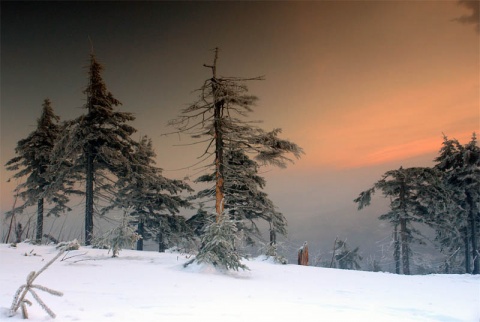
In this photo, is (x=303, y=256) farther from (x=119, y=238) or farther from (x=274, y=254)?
(x=119, y=238)

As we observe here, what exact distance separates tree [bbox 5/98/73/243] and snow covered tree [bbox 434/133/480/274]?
29.7 meters

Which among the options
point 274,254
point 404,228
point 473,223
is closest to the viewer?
point 274,254

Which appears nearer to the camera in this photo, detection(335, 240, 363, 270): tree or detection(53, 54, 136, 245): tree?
detection(53, 54, 136, 245): tree

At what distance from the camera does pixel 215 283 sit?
951cm

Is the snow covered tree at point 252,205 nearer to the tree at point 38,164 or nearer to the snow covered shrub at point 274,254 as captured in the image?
the snow covered shrub at point 274,254

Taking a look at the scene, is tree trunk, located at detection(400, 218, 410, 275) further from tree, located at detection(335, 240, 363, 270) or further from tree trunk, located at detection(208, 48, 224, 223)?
tree trunk, located at detection(208, 48, 224, 223)

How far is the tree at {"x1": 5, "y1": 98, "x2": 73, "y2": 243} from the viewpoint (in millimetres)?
26438

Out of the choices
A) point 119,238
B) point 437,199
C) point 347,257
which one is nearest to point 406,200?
point 437,199

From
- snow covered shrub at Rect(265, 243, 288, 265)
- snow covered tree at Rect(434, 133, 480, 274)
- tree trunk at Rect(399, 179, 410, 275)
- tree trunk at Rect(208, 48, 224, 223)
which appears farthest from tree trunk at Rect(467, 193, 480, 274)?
tree trunk at Rect(208, 48, 224, 223)


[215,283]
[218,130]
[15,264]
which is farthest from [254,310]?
[218,130]

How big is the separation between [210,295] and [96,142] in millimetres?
17916

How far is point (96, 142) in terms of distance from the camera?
22.8 m

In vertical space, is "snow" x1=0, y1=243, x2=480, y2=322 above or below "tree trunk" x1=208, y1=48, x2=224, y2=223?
below

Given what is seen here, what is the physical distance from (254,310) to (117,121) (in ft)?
63.4
